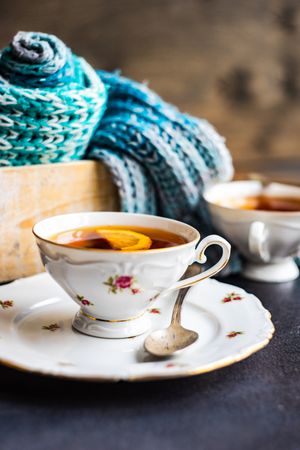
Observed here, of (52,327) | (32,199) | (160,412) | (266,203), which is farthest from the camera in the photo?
(266,203)

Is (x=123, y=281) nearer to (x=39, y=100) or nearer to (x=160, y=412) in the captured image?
(x=160, y=412)

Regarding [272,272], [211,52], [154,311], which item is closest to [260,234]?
[272,272]

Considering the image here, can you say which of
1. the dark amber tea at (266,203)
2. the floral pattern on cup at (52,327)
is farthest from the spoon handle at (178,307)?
the dark amber tea at (266,203)

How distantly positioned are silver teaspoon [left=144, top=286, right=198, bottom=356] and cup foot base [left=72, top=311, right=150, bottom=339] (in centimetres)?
2

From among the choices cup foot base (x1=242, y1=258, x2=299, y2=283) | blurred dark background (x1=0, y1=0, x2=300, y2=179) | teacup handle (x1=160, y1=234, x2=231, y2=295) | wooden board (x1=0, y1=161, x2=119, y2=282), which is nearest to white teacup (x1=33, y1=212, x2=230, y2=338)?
teacup handle (x1=160, y1=234, x2=231, y2=295)

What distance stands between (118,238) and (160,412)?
177 mm

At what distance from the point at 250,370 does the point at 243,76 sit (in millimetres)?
915

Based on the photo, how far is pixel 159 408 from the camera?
406 mm

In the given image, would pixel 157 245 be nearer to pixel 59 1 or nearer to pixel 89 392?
pixel 89 392

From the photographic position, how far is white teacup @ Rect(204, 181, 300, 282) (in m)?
0.66

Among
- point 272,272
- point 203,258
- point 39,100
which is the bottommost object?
point 272,272

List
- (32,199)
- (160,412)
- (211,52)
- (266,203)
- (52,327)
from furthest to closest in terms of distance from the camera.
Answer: (211,52)
(266,203)
(32,199)
(52,327)
(160,412)

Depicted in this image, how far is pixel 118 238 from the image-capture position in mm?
529

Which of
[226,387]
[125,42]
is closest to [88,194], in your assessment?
[226,387]
